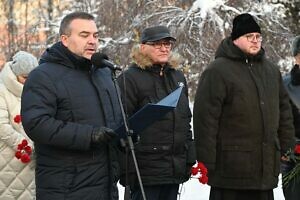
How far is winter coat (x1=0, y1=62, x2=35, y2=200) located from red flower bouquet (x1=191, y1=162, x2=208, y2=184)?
1.20m

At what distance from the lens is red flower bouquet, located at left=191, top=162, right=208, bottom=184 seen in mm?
4020

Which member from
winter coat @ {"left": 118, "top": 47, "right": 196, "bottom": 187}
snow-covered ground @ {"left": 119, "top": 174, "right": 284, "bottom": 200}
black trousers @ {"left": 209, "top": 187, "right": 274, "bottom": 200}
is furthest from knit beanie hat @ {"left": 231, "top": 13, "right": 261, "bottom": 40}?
snow-covered ground @ {"left": 119, "top": 174, "right": 284, "bottom": 200}

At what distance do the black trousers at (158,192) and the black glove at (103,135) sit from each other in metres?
1.09

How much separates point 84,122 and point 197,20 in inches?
368

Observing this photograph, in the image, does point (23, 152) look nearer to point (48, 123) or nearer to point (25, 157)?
point (25, 157)

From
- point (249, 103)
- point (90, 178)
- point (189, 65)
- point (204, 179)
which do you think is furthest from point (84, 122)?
point (189, 65)

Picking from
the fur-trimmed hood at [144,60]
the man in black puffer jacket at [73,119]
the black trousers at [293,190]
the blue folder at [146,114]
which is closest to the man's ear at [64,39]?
the man in black puffer jacket at [73,119]

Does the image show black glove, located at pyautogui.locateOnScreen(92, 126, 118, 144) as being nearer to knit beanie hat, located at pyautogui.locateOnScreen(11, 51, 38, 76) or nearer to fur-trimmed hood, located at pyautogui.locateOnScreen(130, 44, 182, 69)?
fur-trimmed hood, located at pyautogui.locateOnScreen(130, 44, 182, 69)

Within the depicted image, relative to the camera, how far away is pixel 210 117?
4.30 meters

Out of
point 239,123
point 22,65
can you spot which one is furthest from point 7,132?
point 239,123

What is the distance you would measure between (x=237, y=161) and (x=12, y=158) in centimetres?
161

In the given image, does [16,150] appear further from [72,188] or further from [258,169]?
[258,169]

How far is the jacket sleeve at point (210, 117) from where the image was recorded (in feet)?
14.1

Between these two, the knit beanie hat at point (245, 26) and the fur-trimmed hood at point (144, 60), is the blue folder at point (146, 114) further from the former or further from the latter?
the knit beanie hat at point (245, 26)
